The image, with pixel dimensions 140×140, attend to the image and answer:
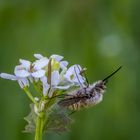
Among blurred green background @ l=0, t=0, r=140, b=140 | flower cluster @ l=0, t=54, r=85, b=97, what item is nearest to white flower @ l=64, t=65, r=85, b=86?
flower cluster @ l=0, t=54, r=85, b=97

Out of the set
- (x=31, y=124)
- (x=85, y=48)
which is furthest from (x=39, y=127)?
(x=85, y=48)

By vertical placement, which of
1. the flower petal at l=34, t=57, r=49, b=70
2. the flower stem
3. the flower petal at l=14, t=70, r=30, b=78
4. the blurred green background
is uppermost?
the blurred green background

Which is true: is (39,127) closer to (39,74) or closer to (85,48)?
(39,74)

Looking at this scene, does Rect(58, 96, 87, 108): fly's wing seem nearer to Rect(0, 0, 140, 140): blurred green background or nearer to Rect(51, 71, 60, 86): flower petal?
Rect(51, 71, 60, 86): flower petal

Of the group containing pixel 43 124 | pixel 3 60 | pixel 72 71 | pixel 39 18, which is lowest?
pixel 43 124

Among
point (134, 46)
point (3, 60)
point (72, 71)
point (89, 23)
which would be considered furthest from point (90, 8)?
point (72, 71)

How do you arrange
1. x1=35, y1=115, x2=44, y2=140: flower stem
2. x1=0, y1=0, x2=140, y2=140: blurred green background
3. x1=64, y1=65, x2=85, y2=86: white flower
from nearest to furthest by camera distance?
1. x1=35, y1=115, x2=44, y2=140: flower stem
2. x1=64, y1=65, x2=85, y2=86: white flower
3. x1=0, y1=0, x2=140, y2=140: blurred green background

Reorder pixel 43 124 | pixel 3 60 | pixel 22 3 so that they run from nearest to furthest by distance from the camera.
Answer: pixel 43 124
pixel 3 60
pixel 22 3

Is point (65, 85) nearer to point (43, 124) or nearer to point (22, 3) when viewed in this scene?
point (43, 124)
